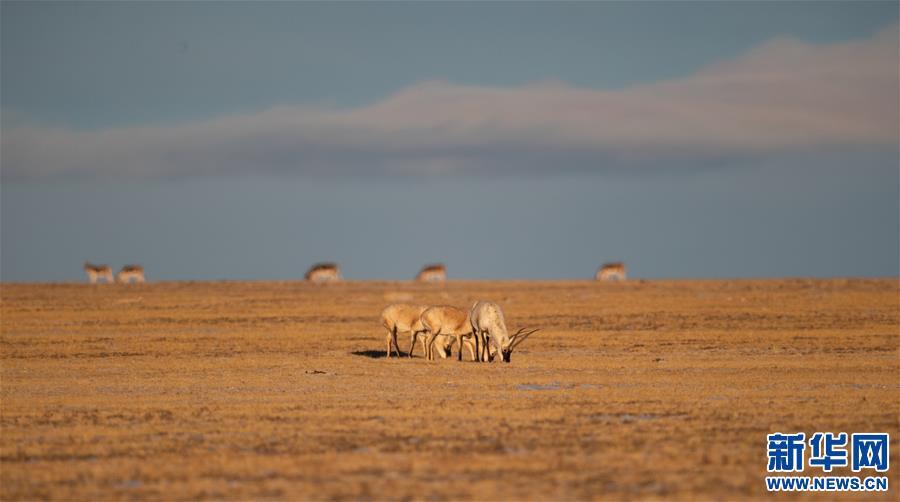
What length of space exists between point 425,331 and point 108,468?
52.3 ft

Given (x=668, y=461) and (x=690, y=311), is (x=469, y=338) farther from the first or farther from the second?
(x=690, y=311)

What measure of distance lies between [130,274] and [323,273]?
1448cm

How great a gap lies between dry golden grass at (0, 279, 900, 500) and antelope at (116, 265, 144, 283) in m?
38.6

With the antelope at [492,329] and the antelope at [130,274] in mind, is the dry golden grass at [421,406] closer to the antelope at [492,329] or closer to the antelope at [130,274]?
the antelope at [492,329]

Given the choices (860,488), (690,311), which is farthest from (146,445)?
(690,311)

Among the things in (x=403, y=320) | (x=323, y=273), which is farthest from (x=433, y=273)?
(x=403, y=320)

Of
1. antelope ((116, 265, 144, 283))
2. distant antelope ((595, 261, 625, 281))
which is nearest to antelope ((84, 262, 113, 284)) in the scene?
antelope ((116, 265, 144, 283))

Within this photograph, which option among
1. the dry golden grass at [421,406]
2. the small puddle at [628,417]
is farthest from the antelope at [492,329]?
the small puddle at [628,417]

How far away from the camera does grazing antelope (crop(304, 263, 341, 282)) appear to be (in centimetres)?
8481

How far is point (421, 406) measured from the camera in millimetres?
18391

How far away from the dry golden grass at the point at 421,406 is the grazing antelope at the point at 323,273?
41.3m

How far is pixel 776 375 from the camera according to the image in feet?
77.2

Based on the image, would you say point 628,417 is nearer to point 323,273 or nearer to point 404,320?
point 404,320

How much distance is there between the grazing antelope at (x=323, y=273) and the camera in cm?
8481
